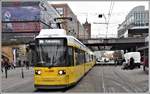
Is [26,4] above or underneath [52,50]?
above

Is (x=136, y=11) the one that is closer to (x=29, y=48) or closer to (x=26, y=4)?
(x=26, y=4)

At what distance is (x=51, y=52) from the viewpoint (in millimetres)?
21266

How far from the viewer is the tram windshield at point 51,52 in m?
21.1

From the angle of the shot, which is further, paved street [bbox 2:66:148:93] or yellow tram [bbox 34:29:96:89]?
paved street [bbox 2:66:148:93]

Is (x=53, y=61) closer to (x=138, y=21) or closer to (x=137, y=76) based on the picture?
(x=137, y=76)

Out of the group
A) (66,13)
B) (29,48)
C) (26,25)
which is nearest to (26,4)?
(26,25)

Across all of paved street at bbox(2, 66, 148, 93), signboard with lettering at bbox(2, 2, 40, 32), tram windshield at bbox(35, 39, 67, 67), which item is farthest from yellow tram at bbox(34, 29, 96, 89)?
signboard with lettering at bbox(2, 2, 40, 32)

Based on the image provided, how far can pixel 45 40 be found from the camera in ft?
70.5

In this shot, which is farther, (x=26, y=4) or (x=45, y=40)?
(x=26, y=4)

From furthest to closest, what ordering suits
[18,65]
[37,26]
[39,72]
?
[37,26]
[18,65]
[39,72]

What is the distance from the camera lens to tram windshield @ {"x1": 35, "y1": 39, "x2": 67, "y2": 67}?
2108cm

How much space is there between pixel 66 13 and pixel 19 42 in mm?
48840

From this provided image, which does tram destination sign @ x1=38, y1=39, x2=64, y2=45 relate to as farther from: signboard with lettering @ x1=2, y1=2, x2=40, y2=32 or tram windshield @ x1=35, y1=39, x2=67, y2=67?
signboard with lettering @ x1=2, y1=2, x2=40, y2=32

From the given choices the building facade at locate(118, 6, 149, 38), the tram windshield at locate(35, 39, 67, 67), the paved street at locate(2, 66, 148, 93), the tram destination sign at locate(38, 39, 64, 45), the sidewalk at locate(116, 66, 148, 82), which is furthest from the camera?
the building facade at locate(118, 6, 149, 38)
